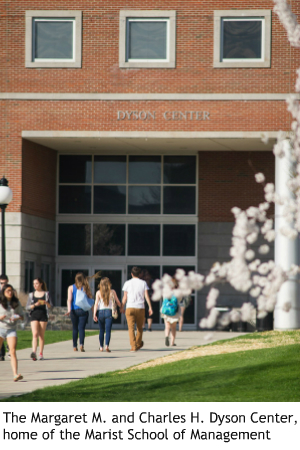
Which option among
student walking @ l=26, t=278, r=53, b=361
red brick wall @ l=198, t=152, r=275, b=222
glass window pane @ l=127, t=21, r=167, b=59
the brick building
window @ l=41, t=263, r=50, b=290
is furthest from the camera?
red brick wall @ l=198, t=152, r=275, b=222

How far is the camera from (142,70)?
83.4 feet

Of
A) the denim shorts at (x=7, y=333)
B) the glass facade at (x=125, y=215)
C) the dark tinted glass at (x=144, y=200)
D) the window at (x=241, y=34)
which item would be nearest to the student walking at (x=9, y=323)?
the denim shorts at (x=7, y=333)

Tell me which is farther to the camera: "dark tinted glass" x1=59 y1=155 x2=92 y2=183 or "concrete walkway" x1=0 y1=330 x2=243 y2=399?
"dark tinted glass" x1=59 y1=155 x2=92 y2=183

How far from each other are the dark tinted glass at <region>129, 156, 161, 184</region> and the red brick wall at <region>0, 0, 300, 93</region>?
4680 millimetres

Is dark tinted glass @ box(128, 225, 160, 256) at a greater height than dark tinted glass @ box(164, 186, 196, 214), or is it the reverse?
dark tinted glass @ box(164, 186, 196, 214)

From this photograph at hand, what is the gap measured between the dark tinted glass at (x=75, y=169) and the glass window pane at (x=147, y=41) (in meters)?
5.45

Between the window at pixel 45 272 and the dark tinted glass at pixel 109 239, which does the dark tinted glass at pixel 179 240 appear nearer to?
the dark tinted glass at pixel 109 239

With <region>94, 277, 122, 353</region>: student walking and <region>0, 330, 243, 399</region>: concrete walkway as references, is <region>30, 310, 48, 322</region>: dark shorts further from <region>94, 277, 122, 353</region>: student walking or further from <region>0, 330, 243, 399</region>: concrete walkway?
<region>94, 277, 122, 353</region>: student walking

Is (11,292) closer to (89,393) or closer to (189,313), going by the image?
(89,393)

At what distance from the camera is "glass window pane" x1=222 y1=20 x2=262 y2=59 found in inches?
1002

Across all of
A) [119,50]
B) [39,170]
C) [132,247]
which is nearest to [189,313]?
[132,247]

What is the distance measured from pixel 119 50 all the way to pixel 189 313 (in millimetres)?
10221

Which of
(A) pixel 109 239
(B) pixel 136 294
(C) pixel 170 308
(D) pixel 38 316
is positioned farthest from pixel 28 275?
(D) pixel 38 316

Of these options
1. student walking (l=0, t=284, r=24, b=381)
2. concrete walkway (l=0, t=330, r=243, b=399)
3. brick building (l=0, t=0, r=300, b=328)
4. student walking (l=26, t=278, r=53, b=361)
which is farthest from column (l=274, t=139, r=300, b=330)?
student walking (l=0, t=284, r=24, b=381)
